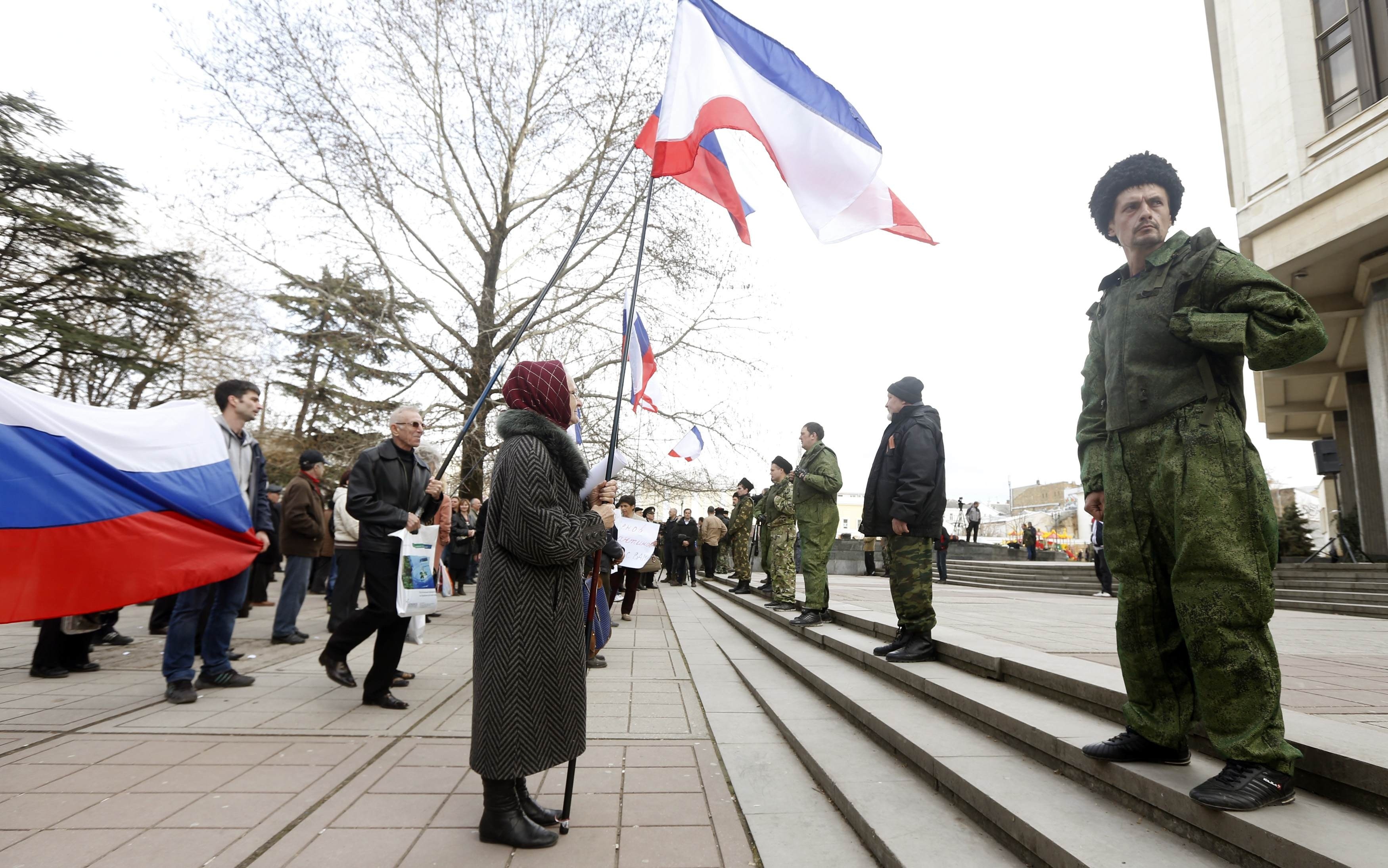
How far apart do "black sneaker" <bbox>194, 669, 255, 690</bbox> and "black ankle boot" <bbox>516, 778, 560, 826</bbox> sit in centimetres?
361

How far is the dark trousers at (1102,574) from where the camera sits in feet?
43.9

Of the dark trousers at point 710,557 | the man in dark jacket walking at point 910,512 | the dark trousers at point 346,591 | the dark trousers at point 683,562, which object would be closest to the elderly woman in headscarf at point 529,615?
the man in dark jacket walking at point 910,512

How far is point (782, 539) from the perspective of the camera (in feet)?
28.7

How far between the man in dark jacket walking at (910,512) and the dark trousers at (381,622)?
10.9ft

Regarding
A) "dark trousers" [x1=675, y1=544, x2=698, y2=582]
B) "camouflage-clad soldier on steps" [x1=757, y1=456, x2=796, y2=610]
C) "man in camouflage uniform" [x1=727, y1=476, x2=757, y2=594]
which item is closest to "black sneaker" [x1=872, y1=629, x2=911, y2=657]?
"camouflage-clad soldier on steps" [x1=757, y1=456, x2=796, y2=610]

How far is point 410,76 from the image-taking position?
13766 mm

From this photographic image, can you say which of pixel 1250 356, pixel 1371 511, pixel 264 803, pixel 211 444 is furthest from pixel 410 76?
pixel 1371 511

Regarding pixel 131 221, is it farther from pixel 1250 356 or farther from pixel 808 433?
pixel 1250 356

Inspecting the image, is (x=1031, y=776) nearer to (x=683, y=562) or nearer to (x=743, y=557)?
(x=743, y=557)

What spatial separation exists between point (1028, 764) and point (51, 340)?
19836 millimetres

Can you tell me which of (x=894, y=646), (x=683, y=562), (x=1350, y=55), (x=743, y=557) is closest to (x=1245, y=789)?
(x=894, y=646)

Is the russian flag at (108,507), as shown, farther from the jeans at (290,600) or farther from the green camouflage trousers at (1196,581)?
the green camouflage trousers at (1196,581)

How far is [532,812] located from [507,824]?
0.17m

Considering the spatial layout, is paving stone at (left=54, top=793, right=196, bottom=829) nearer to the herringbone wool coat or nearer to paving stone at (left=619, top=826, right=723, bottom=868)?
the herringbone wool coat
